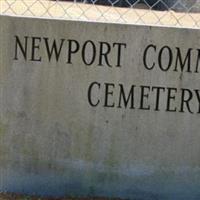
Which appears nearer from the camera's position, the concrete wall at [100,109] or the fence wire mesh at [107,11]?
the concrete wall at [100,109]

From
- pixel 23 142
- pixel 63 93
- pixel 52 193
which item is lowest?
pixel 52 193

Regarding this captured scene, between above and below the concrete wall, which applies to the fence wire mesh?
above

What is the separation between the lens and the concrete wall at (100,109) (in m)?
5.12

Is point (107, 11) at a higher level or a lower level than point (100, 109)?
higher

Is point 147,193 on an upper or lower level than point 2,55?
lower

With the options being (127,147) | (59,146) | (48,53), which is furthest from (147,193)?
(48,53)

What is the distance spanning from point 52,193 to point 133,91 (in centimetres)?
88

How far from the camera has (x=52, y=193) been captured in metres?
5.31

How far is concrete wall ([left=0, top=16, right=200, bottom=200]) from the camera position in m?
5.12

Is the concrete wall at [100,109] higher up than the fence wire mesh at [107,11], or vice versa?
the fence wire mesh at [107,11]

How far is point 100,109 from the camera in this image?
5180 mm

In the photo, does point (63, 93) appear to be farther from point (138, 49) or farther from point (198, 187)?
point (198, 187)

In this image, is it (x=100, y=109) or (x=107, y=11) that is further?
(x=107, y=11)

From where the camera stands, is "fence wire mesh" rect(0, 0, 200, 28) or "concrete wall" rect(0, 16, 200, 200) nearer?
"concrete wall" rect(0, 16, 200, 200)
